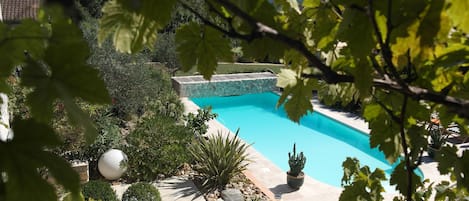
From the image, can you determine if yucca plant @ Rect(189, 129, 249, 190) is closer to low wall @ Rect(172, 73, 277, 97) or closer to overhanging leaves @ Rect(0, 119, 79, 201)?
overhanging leaves @ Rect(0, 119, 79, 201)

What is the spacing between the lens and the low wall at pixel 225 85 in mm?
14344

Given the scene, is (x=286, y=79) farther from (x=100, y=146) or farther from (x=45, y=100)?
(x=100, y=146)

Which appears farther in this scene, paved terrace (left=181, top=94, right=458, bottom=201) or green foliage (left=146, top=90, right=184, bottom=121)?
green foliage (left=146, top=90, right=184, bottom=121)

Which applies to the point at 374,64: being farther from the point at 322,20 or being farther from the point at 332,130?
the point at 332,130

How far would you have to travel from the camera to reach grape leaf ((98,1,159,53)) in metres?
0.72

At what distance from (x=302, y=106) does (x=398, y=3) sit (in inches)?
18.0

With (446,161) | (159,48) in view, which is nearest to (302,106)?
(446,161)

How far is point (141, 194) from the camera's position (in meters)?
5.64

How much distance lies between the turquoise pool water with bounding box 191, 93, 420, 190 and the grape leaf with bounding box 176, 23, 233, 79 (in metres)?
8.44

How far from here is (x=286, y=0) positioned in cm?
112

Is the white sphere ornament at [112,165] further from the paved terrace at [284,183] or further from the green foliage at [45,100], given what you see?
the green foliage at [45,100]

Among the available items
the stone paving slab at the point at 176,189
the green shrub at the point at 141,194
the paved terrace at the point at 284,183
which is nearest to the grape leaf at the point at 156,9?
the green shrub at the point at 141,194

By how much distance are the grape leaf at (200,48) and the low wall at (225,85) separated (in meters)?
13.3

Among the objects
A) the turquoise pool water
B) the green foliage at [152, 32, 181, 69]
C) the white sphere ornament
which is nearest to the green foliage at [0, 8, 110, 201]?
the white sphere ornament
